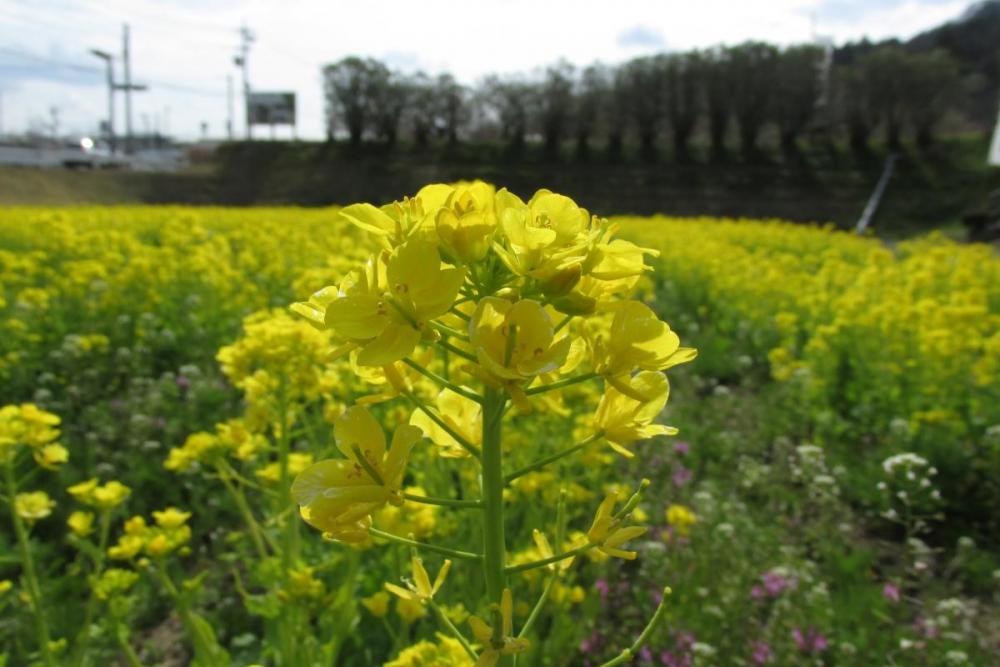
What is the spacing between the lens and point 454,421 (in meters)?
1.09

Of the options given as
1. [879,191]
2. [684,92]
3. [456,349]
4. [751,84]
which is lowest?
[456,349]

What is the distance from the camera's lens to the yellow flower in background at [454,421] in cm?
109

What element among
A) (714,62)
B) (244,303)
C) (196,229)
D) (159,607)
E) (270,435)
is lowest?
(159,607)

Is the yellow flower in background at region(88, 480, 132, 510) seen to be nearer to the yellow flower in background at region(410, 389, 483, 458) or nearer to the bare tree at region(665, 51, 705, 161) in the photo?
the yellow flower in background at region(410, 389, 483, 458)

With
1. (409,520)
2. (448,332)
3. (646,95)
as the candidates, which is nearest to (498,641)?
(448,332)

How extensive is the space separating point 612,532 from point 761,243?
1336 cm

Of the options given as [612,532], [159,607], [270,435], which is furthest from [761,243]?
[612,532]

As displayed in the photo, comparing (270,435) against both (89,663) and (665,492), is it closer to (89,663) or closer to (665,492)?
(89,663)

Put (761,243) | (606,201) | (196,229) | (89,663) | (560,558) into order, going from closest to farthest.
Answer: (560,558), (89,663), (196,229), (761,243), (606,201)

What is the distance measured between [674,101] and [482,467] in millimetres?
53569

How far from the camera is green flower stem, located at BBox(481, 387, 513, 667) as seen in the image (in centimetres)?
97

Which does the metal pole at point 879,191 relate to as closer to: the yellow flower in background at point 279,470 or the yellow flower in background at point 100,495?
the yellow flower in background at point 279,470

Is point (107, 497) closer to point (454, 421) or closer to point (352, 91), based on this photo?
point (454, 421)

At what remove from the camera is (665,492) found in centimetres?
383
